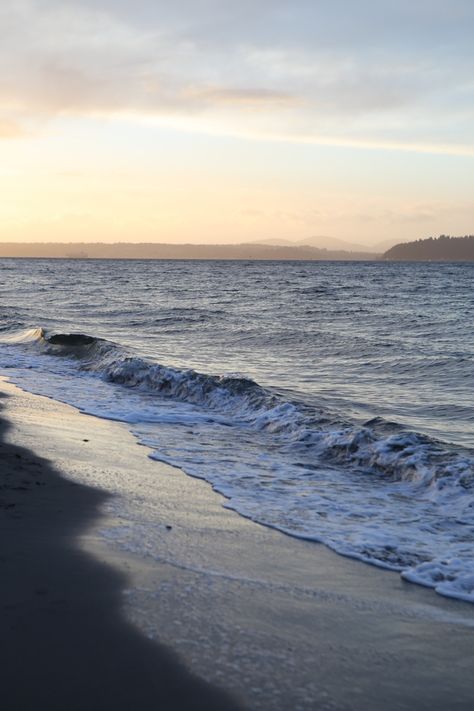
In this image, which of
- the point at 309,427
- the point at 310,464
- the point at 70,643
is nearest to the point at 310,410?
the point at 309,427

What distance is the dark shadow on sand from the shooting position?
10.4ft

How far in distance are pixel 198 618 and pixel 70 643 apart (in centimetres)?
79

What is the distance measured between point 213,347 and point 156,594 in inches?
692

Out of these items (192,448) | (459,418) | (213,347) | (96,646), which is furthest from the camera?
(213,347)

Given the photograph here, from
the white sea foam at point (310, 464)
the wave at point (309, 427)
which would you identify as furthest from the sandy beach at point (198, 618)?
the wave at point (309, 427)

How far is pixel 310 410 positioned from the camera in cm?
1152

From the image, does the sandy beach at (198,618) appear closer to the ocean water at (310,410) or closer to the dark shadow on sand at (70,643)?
the dark shadow on sand at (70,643)

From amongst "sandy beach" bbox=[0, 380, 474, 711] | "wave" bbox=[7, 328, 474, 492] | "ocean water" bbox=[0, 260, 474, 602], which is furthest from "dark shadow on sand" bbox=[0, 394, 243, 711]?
"wave" bbox=[7, 328, 474, 492]

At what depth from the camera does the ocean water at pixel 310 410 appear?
21.1 feet

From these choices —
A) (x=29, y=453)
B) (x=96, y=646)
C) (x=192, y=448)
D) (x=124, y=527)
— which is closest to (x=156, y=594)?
(x=96, y=646)

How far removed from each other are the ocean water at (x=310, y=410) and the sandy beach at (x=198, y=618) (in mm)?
623

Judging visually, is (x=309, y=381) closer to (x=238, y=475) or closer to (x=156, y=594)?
(x=238, y=475)

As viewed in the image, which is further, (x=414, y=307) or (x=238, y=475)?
(x=414, y=307)

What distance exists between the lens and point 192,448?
927 cm
